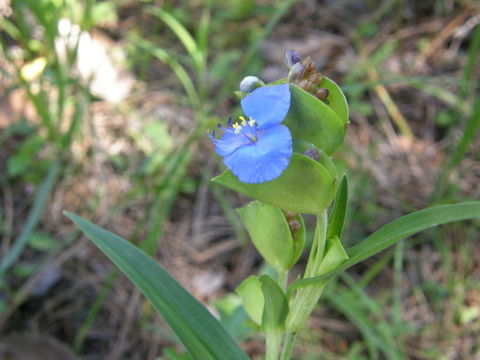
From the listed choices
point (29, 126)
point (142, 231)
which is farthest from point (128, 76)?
point (142, 231)

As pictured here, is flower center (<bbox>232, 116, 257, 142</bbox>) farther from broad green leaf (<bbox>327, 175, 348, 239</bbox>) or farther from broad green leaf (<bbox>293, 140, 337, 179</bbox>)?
broad green leaf (<bbox>327, 175, 348, 239</bbox>)

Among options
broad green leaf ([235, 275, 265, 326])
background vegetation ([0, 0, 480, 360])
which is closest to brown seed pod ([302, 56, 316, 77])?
broad green leaf ([235, 275, 265, 326])

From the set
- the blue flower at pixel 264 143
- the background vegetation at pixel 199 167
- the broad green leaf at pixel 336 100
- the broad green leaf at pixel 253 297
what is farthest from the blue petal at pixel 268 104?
the background vegetation at pixel 199 167

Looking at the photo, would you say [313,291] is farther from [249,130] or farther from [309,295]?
[249,130]

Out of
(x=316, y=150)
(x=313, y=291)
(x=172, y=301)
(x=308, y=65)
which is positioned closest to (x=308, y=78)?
(x=308, y=65)

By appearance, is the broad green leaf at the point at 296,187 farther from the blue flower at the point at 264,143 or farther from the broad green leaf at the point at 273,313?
the broad green leaf at the point at 273,313

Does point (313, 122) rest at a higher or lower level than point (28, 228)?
lower
